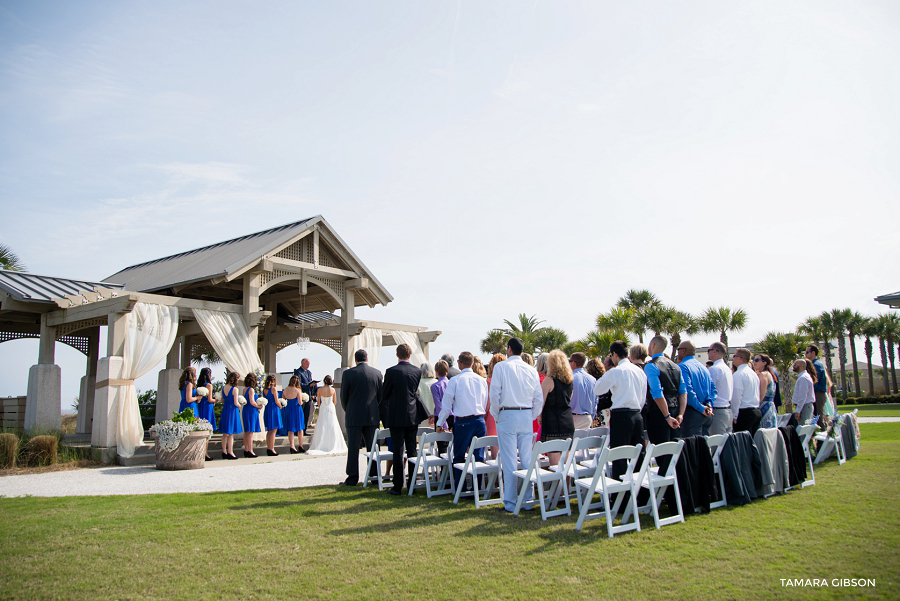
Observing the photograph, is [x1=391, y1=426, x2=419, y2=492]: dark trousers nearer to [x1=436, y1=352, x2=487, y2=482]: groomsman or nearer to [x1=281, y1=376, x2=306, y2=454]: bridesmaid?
[x1=436, y1=352, x2=487, y2=482]: groomsman

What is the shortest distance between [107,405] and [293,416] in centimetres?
372

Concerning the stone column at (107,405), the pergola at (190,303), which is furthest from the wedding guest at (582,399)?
the stone column at (107,405)

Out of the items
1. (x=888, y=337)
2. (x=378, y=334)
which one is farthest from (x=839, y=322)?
(x=378, y=334)

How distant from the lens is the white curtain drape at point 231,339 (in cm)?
1389

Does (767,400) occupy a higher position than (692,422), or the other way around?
(767,400)

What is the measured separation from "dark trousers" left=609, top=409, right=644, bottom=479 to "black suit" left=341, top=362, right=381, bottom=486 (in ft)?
10.9

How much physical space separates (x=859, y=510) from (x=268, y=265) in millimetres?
12888

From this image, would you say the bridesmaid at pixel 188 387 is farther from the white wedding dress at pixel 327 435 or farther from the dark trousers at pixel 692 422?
the dark trousers at pixel 692 422

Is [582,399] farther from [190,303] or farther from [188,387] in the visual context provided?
[190,303]

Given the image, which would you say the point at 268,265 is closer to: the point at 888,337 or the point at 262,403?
the point at 262,403

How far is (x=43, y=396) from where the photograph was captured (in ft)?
43.6

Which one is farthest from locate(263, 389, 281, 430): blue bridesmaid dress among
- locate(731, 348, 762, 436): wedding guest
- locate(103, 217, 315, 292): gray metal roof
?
locate(731, 348, 762, 436): wedding guest

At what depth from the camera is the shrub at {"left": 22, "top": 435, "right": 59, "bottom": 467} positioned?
11008 millimetres

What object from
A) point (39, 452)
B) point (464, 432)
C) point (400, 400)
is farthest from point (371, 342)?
point (464, 432)
